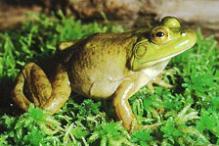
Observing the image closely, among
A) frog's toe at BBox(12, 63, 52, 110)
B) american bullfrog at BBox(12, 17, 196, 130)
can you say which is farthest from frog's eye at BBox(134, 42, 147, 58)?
frog's toe at BBox(12, 63, 52, 110)

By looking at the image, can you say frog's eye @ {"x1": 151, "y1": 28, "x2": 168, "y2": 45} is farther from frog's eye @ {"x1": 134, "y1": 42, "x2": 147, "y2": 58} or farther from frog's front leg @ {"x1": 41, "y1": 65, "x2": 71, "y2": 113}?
frog's front leg @ {"x1": 41, "y1": 65, "x2": 71, "y2": 113}

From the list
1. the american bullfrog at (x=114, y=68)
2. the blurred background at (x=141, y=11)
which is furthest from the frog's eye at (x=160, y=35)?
the blurred background at (x=141, y=11)

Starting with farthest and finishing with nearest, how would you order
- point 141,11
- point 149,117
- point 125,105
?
point 141,11 → point 149,117 → point 125,105

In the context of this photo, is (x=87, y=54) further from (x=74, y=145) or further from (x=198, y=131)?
(x=198, y=131)

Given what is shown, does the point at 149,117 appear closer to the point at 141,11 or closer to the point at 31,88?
the point at 31,88

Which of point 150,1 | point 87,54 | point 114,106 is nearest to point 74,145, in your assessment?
Answer: point 114,106

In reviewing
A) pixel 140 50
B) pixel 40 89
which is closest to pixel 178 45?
pixel 140 50

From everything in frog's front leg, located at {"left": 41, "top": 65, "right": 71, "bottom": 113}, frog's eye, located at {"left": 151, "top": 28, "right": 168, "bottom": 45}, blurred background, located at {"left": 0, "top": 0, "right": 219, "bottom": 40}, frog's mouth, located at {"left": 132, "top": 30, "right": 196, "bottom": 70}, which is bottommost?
frog's front leg, located at {"left": 41, "top": 65, "right": 71, "bottom": 113}
